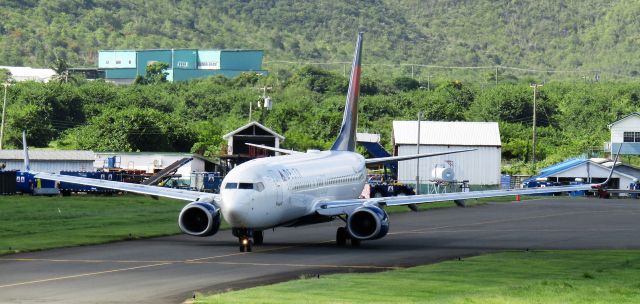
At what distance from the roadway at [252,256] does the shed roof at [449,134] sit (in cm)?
4664

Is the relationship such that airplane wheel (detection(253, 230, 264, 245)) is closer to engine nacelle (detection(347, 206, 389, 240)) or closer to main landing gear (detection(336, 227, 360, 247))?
main landing gear (detection(336, 227, 360, 247))

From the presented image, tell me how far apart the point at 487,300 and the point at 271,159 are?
1995 cm

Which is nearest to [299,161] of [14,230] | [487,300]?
[14,230]

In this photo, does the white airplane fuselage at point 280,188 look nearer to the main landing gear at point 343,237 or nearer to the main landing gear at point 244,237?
the main landing gear at point 244,237

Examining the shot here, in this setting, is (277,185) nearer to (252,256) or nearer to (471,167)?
(252,256)

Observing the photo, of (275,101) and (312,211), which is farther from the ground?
(275,101)

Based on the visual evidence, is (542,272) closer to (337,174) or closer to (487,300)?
(487,300)

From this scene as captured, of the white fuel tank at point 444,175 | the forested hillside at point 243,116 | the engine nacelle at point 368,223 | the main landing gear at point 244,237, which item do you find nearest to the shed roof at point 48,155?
the forested hillside at point 243,116

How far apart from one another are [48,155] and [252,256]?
63.8 metres

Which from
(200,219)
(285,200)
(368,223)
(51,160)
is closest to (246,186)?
(285,200)

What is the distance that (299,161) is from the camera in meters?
50.9

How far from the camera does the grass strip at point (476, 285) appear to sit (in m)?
31.4

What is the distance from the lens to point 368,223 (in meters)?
48.2

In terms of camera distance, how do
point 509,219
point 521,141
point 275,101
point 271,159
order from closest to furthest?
point 271,159 < point 509,219 < point 521,141 < point 275,101
